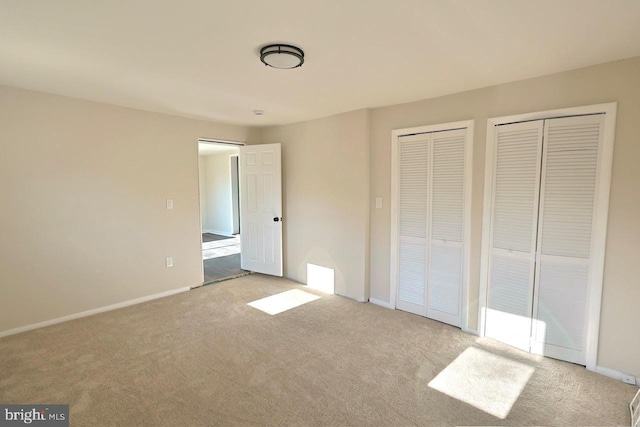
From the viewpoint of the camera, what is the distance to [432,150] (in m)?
3.25

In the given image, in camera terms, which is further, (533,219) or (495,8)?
(533,219)

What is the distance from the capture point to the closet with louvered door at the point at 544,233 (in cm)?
244

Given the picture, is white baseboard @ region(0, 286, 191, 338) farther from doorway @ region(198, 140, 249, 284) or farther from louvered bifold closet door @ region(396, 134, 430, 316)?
louvered bifold closet door @ region(396, 134, 430, 316)

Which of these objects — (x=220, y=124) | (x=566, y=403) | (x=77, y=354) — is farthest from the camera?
(x=220, y=124)

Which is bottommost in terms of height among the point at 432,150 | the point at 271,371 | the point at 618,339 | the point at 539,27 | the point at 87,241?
the point at 271,371

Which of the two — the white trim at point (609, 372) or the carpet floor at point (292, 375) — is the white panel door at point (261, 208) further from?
the white trim at point (609, 372)

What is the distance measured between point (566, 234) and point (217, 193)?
8185 mm

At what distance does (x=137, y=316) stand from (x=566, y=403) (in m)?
3.98

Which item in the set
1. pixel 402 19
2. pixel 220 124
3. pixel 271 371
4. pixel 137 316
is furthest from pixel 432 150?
pixel 137 316

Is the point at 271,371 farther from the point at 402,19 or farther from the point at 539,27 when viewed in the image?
the point at 539,27

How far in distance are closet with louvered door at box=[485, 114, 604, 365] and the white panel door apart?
298cm

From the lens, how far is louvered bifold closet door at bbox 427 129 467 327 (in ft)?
10.2

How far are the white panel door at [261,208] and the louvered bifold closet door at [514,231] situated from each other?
2.94m

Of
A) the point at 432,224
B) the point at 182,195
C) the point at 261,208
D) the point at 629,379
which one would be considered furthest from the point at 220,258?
the point at 629,379
